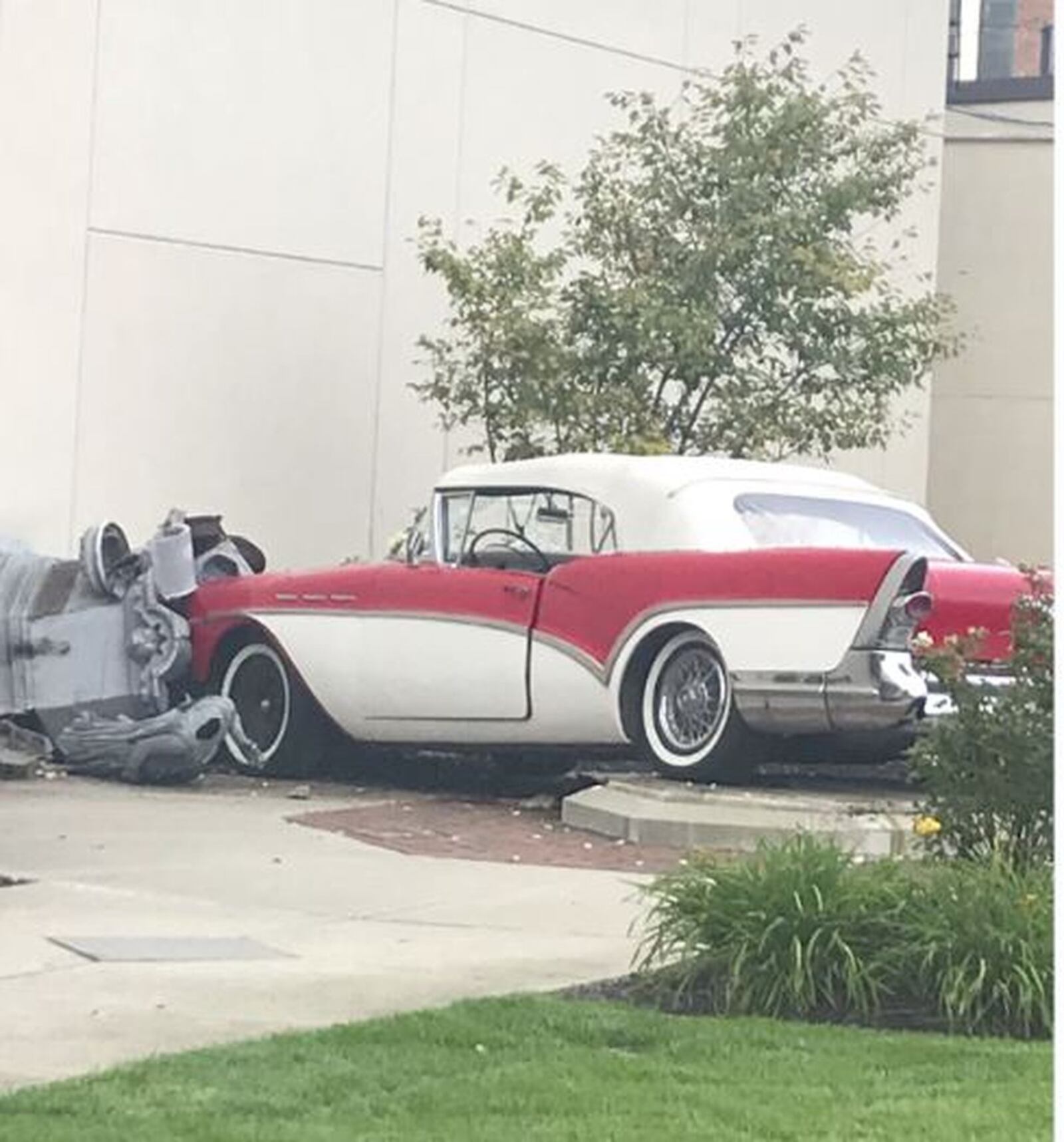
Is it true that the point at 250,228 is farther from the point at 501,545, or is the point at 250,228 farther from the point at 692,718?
the point at 692,718

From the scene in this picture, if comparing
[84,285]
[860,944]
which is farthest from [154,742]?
[860,944]

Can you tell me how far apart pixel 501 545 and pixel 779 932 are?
6736mm

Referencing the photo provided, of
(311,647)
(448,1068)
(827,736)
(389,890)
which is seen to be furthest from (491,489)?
(448,1068)

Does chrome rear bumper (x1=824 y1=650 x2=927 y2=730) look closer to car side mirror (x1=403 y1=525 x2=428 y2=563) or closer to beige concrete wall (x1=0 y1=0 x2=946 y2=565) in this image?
car side mirror (x1=403 y1=525 x2=428 y2=563)

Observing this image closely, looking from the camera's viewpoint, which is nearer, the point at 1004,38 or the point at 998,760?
the point at 998,760

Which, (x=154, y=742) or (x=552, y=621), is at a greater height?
(x=552, y=621)

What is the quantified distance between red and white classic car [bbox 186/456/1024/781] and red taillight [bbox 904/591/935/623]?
0.10 ft

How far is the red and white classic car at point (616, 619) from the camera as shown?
12812 mm

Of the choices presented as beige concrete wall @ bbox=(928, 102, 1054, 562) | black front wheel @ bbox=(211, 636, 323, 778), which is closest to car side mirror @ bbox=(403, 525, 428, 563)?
black front wheel @ bbox=(211, 636, 323, 778)

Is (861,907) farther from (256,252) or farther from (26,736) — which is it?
(256,252)

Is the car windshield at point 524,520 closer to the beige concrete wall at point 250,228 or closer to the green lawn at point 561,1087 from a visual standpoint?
the beige concrete wall at point 250,228

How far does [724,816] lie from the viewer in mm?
12586

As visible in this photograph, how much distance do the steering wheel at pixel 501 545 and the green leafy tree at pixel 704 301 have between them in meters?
4.35

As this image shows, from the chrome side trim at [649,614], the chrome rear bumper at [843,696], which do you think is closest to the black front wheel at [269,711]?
the chrome side trim at [649,614]
